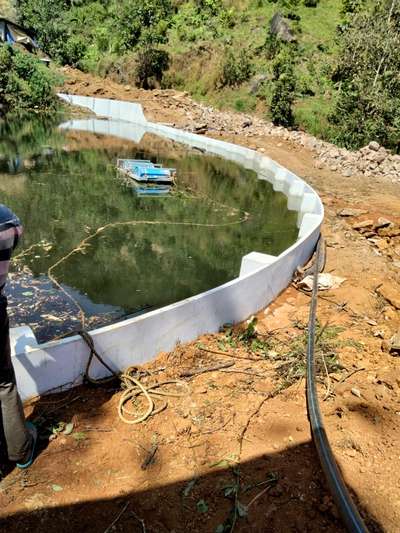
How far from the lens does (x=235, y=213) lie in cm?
1134

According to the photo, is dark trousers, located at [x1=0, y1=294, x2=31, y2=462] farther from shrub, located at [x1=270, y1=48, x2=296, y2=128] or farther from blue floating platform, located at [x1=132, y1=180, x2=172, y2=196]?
shrub, located at [x1=270, y1=48, x2=296, y2=128]

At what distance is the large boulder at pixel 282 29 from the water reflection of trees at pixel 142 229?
63.3 ft

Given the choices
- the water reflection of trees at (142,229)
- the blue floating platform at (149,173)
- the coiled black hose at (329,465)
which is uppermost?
the coiled black hose at (329,465)

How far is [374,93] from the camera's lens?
17578 mm

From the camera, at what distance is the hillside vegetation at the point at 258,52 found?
1856cm

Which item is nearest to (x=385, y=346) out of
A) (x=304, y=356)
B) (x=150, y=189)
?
(x=304, y=356)

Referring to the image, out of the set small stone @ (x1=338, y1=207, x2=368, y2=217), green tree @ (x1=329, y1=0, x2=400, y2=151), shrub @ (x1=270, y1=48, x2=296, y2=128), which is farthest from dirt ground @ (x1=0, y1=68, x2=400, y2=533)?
shrub @ (x1=270, y1=48, x2=296, y2=128)

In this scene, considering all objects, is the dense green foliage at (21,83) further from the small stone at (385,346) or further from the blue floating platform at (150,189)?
the small stone at (385,346)

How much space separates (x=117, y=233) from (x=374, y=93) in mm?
14365

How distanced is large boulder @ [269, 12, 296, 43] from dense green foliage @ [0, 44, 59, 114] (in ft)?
56.9

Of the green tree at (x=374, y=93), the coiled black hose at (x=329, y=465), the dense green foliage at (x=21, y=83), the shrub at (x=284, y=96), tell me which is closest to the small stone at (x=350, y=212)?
the coiled black hose at (x=329, y=465)

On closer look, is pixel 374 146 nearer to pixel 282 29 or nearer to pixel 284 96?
pixel 284 96

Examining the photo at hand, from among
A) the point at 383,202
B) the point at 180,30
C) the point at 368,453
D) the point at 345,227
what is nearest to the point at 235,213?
the point at 345,227

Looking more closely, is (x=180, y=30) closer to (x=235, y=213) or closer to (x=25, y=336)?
(x=235, y=213)
